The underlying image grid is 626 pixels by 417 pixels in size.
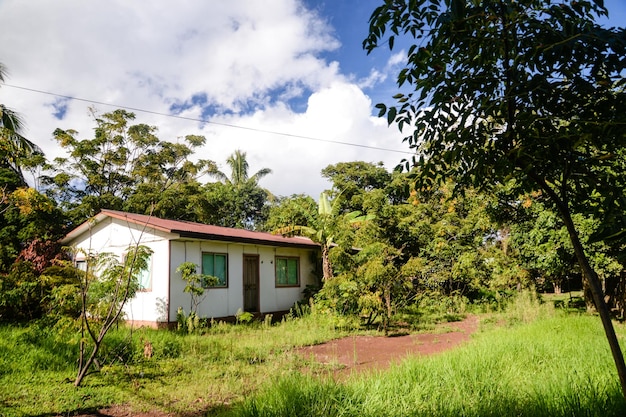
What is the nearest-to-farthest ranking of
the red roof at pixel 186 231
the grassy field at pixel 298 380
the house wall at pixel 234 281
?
the grassy field at pixel 298 380
the red roof at pixel 186 231
the house wall at pixel 234 281

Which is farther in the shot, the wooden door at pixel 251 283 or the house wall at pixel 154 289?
the wooden door at pixel 251 283

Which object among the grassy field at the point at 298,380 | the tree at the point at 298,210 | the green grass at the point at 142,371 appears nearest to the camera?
the grassy field at the point at 298,380

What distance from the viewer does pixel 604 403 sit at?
3.26 meters

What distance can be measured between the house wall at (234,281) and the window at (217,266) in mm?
143

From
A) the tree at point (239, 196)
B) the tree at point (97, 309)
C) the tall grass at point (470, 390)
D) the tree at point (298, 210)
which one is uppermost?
the tree at point (239, 196)

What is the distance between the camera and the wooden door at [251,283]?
14.2m

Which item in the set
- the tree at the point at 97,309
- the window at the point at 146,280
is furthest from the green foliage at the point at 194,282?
the tree at the point at 97,309

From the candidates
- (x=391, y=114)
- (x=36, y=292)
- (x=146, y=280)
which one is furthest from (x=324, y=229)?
(x=391, y=114)

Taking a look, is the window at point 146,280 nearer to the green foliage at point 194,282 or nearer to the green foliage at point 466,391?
the green foliage at point 194,282

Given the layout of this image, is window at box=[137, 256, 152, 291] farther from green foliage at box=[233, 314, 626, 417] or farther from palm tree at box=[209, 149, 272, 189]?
palm tree at box=[209, 149, 272, 189]

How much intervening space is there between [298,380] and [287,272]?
11.7m

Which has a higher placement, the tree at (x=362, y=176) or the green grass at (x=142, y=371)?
the tree at (x=362, y=176)

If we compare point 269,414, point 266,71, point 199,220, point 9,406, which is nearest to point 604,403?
point 269,414

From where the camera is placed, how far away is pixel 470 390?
13.8ft
